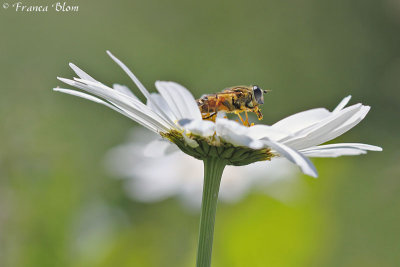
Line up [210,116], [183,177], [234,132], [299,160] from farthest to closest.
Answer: [183,177] < [210,116] < [234,132] < [299,160]

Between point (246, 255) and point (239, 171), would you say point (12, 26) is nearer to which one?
point (239, 171)

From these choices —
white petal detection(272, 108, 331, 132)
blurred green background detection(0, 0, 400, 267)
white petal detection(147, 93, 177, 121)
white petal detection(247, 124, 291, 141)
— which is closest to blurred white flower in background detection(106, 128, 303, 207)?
blurred green background detection(0, 0, 400, 267)

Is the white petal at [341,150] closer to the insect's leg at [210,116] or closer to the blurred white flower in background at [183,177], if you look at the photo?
the insect's leg at [210,116]

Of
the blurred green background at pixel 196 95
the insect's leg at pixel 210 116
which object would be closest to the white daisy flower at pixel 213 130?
the insect's leg at pixel 210 116

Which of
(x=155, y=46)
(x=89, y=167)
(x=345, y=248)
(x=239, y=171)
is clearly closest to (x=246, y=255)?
(x=239, y=171)

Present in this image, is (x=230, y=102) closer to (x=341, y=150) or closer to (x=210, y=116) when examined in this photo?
(x=210, y=116)

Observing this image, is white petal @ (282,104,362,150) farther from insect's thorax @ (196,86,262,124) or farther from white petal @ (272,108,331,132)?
insect's thorax @ (196,86,262,124)

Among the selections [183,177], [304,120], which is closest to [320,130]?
[304,120]
